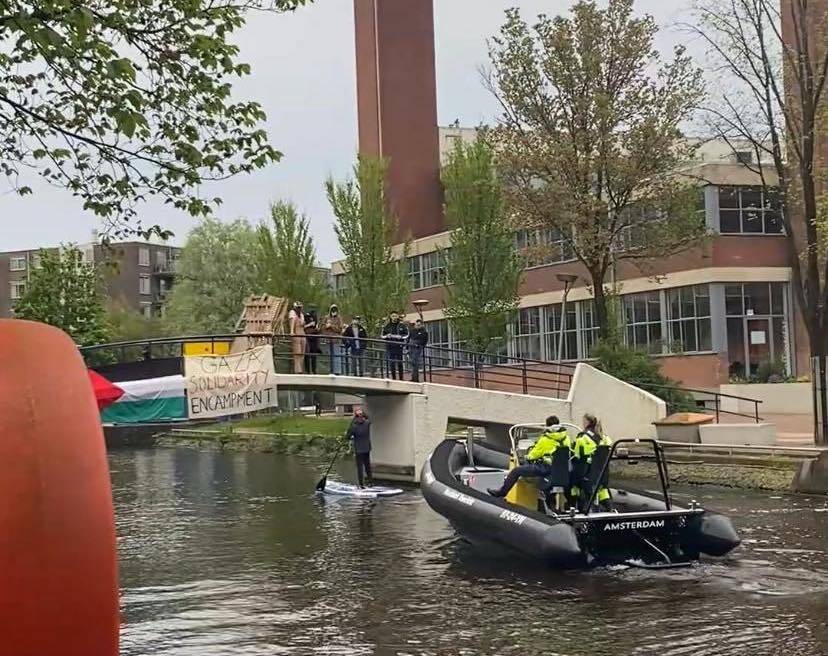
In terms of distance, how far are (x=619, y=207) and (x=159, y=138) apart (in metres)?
21.9

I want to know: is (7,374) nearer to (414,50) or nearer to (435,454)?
(435,454)

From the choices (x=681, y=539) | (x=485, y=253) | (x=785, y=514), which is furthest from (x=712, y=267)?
(x=681, y=539)

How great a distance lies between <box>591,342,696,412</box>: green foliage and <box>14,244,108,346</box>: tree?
29133mm

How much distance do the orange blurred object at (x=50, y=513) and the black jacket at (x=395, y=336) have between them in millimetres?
21642

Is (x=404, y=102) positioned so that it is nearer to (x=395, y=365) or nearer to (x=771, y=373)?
(x=771, y=373)

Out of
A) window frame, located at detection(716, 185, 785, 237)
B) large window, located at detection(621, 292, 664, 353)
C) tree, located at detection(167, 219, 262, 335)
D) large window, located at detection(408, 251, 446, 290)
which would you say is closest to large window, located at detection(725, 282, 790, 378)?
window frame, located at detection(716, 185, 785, 237)

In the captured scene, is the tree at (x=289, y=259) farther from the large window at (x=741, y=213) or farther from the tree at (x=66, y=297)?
the large window at (x=741, y=213)

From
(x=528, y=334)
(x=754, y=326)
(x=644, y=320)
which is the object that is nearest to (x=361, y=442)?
(x=754, y=326)

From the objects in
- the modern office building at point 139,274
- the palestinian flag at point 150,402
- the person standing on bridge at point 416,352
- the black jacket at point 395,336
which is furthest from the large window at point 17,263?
the palestinian flag at point 150,402

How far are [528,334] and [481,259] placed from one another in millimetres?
10526

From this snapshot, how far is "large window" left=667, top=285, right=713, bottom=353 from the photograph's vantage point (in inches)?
1511

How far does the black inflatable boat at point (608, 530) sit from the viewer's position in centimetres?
1277

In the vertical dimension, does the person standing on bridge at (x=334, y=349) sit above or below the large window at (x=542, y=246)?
below

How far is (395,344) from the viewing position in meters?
26.5
